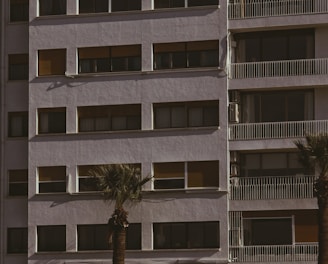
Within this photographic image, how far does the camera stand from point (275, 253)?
5928 centimetres

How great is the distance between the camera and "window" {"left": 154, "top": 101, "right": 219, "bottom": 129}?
2398 inches

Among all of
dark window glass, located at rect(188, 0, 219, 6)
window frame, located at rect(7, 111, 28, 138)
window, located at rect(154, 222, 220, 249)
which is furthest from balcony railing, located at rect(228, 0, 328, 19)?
Result: window frame, located at rect(7, 111, 28, 138)

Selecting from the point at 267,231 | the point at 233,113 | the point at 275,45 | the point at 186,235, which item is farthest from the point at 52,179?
the point at 275,45

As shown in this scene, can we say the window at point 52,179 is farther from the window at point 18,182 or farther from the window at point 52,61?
the window at point 52,61

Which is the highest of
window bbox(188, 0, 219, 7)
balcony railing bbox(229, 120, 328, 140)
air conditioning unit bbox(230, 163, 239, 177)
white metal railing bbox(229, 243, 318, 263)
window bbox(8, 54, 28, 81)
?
window bbox(188, 0, 219, 7)

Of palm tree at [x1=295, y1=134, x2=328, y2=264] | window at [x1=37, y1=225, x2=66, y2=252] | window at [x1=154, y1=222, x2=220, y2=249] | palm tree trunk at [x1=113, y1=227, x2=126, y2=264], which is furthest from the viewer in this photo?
window at [x1=37, y1=225, x2=66, y2=252]

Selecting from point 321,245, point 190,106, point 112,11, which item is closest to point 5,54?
point 112,11

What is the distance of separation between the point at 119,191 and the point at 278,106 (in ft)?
28.4

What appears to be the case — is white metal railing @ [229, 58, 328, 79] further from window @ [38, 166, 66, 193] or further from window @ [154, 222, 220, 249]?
window @ [38, 166, 66, 193]

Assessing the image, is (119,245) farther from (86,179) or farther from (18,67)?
(18,67)

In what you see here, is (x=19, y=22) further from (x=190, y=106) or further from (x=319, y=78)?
(x=319, y=78)

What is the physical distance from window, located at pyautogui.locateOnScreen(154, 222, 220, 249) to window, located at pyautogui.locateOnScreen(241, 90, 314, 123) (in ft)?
18.1

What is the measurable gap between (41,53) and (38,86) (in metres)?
1.66

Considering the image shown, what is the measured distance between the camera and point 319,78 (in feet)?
196
